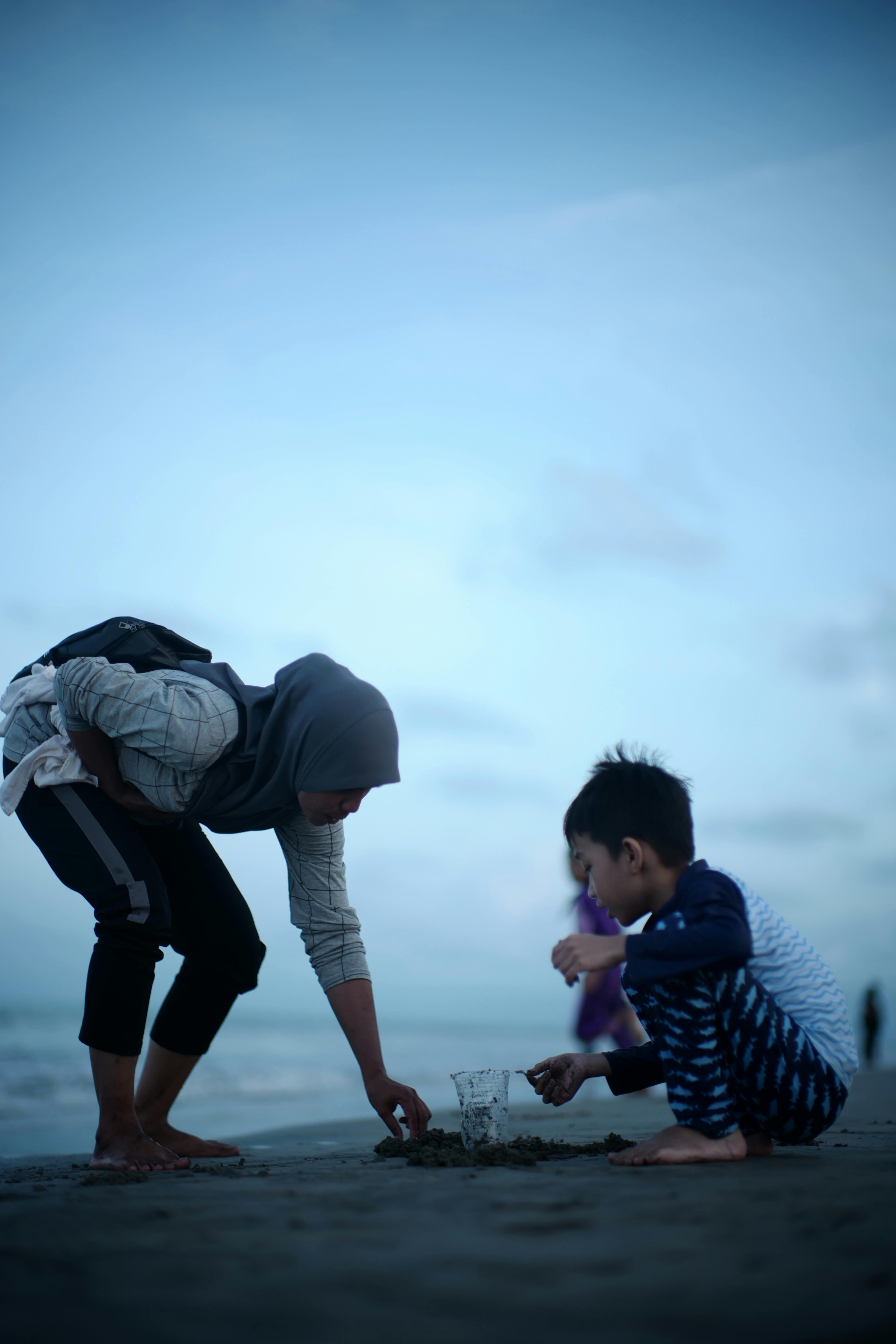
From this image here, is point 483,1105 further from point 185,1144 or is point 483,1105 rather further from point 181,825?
point 181,825

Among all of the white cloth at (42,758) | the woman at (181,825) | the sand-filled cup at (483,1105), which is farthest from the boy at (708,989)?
the white cloth at (42,758)

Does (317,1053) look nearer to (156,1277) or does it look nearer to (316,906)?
(316,906)

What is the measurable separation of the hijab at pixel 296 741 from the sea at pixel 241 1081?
50.1 inches

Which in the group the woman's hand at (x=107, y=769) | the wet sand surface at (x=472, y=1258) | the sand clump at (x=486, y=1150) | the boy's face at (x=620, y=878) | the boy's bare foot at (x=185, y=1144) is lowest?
the boy's bare foot at (x=185, y=1144)

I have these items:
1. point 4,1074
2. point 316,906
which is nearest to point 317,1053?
point 4,1074

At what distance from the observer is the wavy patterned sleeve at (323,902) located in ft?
10.0

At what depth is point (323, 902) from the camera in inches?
123

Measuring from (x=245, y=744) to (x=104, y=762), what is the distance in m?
0.41

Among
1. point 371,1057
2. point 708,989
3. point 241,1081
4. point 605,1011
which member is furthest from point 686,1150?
point 241,1081

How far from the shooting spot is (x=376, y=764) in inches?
109

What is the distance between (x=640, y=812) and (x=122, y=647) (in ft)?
5.32

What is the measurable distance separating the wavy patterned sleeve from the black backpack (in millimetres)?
694

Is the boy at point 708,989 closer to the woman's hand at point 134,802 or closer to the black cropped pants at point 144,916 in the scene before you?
the black cropped pants at point 144,916

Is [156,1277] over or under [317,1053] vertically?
over
